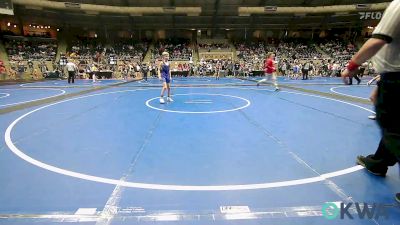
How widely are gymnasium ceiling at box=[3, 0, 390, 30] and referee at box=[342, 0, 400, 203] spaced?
3563cm

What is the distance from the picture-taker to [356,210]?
2.87 meters

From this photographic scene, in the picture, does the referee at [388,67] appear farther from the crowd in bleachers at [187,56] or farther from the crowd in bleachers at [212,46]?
the crowd in bleachers at [212,46]

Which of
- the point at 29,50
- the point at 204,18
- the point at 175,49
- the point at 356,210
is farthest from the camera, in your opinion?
the point at 175,49

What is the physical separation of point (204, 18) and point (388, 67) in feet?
128

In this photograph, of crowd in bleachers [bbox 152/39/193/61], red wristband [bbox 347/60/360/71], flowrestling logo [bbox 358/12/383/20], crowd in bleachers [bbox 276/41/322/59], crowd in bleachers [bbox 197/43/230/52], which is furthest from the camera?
crowd in bleachers [bbox 197/43/230/52]

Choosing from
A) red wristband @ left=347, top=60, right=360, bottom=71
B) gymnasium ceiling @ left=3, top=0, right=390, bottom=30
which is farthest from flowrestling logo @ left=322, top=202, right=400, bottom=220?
gymnasium ceiling @ left=3, top=0, right=390, bottom=30

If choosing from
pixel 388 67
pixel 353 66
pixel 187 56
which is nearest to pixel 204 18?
pixel 187 56

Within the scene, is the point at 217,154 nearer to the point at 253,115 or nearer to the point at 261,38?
the point at 253,115

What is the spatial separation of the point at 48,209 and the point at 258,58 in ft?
122

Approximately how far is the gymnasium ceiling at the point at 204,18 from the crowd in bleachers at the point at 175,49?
2.73 meters

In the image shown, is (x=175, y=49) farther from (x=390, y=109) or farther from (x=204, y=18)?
(x=390, y=109)

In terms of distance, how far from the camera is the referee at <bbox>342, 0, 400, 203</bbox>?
2.23 m

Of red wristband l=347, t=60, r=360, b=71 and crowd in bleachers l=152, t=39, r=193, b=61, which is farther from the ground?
crowd in bleachers l=152, t=39, r=193, b=61

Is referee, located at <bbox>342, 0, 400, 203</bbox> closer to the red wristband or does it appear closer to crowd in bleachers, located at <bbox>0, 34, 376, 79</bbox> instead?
the red wristband
